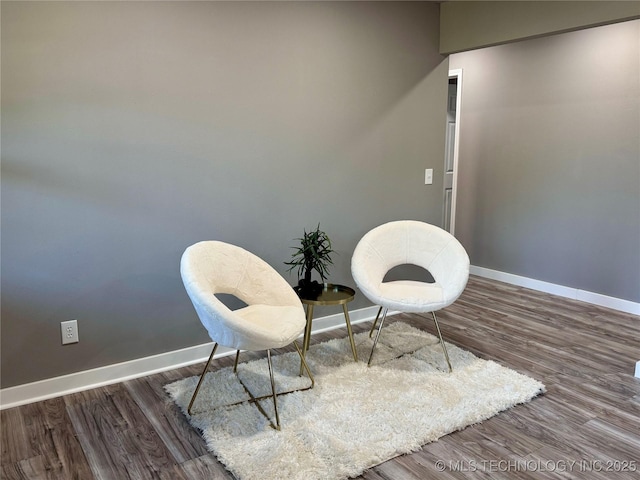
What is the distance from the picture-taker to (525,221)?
4.69 metres

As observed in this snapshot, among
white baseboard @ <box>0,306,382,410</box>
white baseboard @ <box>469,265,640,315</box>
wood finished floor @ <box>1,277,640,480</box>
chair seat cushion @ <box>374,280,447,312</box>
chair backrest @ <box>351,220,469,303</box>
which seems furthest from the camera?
white baseboard @ <box>469,265,640,315</box>

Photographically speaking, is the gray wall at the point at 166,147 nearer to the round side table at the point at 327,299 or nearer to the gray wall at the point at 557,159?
the round side table at the point at 327,299

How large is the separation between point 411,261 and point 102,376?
2.00 meters

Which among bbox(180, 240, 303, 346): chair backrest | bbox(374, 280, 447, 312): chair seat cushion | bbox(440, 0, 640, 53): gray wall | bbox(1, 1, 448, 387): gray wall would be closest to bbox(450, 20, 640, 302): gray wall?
bbox(440, 0, 640, 53): gray wall

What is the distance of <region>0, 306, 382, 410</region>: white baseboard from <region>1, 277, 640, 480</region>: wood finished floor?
56 millimetres

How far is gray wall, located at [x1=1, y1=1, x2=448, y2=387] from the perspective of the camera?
243cm

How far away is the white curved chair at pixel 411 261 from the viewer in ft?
9.31

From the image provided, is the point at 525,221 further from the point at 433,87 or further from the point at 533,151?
the point at 433,87

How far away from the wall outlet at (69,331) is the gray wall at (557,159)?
3883 mm

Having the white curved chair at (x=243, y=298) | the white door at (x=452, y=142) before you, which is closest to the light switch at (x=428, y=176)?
the white door at (x=452, y=142)

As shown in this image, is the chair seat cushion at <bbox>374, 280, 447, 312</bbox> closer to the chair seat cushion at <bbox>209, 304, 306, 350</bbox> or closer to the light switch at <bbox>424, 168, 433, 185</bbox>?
the chair seat cushion at <bbox>209, 304, 306, 350</bbox>

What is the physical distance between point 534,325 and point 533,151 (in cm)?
171

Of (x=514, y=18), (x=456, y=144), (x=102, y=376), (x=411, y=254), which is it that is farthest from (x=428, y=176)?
(x=102, y=376)

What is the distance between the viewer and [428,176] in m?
3.97
